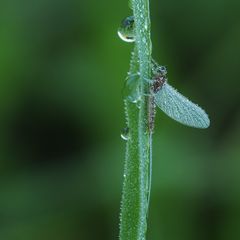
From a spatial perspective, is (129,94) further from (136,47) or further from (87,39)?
(87,39)

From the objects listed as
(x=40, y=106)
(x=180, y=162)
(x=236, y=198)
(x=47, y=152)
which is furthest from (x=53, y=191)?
(x=236, y=198)

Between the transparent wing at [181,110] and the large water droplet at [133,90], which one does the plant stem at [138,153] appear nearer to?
the large water droplet at [133,90]

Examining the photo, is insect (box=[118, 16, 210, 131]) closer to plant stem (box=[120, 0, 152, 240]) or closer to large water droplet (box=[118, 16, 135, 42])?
large water droplet (box=[118, 16, 135, 42])

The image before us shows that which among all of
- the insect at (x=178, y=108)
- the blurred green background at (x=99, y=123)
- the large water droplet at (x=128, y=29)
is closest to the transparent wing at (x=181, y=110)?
the insect at (x=178, y=108)

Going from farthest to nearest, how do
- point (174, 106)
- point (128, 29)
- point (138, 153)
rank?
point (174, 106) → point (128, 29) → point (138, 153)

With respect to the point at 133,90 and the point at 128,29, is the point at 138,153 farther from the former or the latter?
the point at 128,29

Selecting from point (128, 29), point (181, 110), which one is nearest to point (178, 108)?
point (181, 110)

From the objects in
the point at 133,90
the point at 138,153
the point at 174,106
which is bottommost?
the point at 138,153
